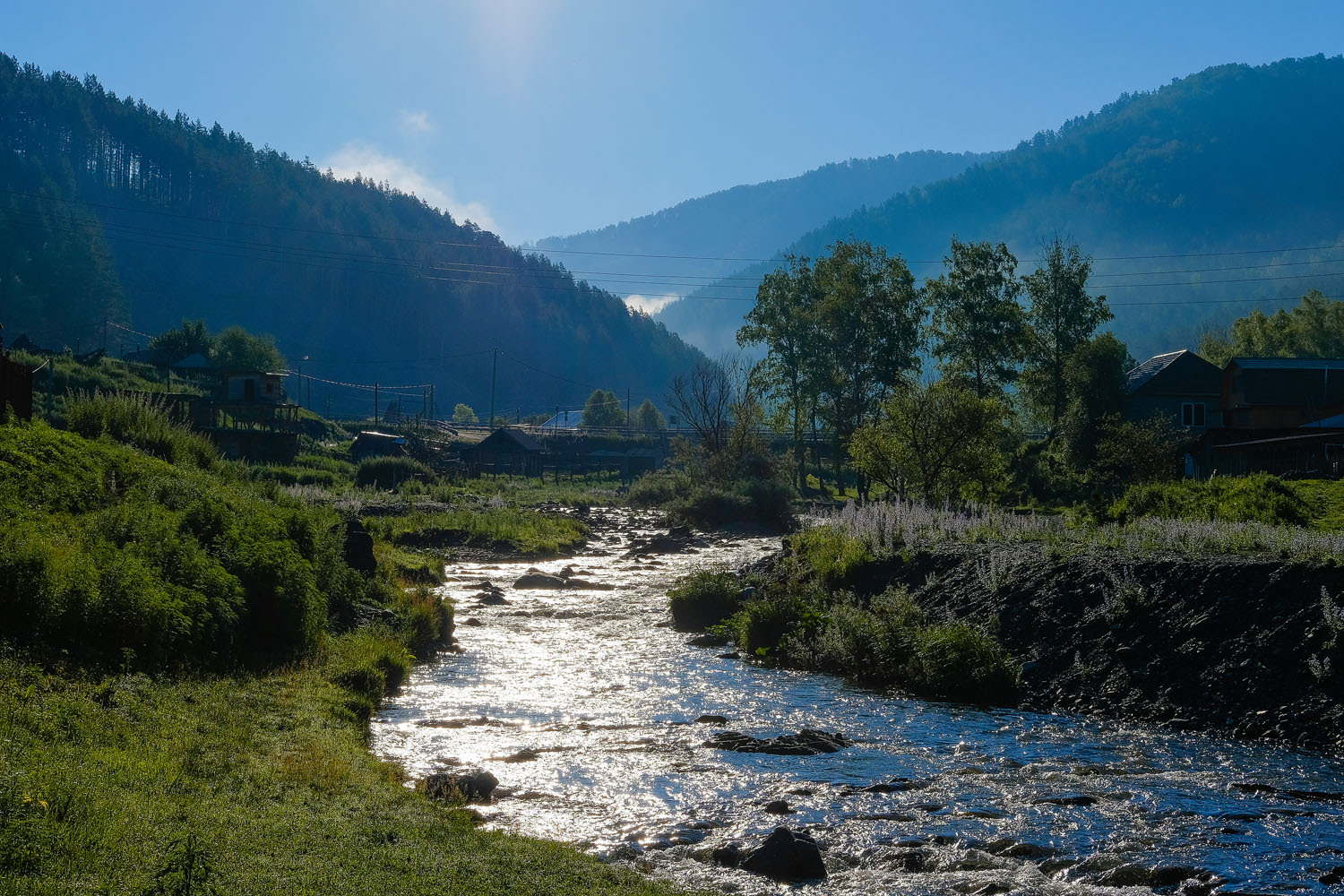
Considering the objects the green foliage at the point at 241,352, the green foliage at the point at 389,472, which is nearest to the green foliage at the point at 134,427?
the green foliage at the point at 389,472

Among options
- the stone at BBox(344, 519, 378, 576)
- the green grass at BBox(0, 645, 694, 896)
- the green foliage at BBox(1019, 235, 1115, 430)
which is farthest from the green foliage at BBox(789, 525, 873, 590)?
the green foliage at BBox(1019, 235, 1115, 430)

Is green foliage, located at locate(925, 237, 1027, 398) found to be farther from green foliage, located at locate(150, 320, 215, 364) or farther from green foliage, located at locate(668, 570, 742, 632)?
green foliage, located at locate(150, 320, 215, 364)

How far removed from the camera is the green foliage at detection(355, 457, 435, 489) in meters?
68.4

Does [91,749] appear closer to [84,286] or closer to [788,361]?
[788,361]

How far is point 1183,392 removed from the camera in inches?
2798

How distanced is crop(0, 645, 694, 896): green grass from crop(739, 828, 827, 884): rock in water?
115cm

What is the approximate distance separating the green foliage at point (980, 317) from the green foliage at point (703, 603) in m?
45.9

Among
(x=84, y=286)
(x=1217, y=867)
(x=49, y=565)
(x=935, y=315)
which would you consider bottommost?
(x=1217, y=867)

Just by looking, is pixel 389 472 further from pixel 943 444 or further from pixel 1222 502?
pixel 1222 502

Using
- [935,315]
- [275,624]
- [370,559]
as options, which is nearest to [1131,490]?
[370,559]

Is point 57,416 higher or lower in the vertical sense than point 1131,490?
higher

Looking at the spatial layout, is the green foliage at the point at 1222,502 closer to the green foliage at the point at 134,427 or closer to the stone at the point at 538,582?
the stone at the point at 538,582

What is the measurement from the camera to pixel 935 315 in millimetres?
70812

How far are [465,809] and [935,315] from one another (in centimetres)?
6483
